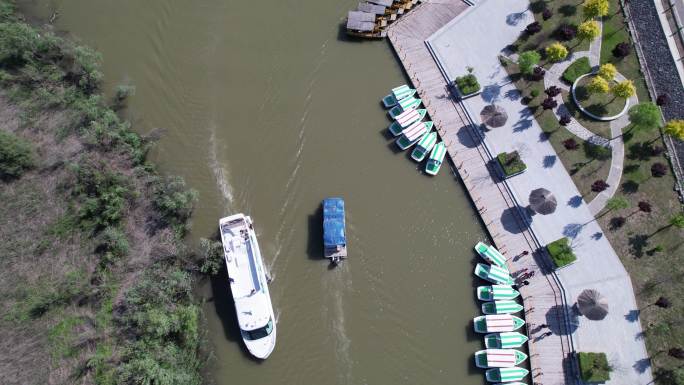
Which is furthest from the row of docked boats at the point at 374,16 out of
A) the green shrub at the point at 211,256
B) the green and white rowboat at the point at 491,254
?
the green shrub at the point at 211,256

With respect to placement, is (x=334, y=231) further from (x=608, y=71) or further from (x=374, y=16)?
(x=608, y=71)

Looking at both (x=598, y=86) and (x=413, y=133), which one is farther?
(x=413, y=133)

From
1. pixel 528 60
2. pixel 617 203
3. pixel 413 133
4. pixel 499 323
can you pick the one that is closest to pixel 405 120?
pixel 413 133

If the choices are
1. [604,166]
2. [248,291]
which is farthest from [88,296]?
[604,166]

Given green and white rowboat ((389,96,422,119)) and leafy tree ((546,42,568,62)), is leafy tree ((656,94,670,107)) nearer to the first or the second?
leafy tree ((546,42,568,62))

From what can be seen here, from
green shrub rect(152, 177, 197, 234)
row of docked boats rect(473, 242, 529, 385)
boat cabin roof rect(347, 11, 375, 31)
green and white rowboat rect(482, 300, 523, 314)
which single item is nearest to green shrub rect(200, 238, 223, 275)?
green shrub rect(152, 177, 197, 234)

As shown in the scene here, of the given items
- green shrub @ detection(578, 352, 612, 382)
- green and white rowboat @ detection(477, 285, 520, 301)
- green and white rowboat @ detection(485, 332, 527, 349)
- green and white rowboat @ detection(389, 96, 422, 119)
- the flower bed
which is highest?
green and white rowboat @ detection(389, 96, 422, 119)
